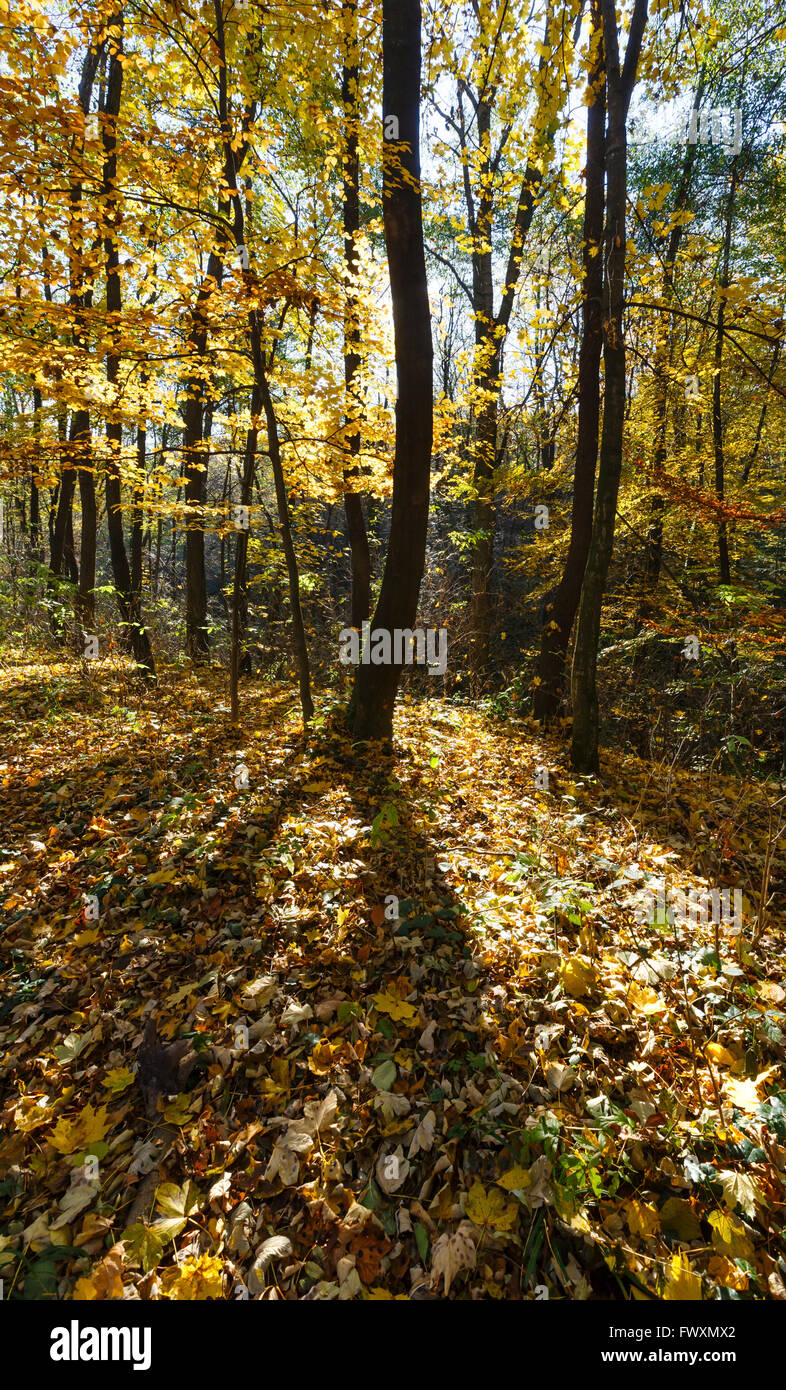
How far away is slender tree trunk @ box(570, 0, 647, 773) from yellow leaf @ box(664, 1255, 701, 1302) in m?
4.33

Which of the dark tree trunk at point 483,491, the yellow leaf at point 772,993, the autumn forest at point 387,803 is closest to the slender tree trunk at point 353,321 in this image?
the autumn forest at point 387,803

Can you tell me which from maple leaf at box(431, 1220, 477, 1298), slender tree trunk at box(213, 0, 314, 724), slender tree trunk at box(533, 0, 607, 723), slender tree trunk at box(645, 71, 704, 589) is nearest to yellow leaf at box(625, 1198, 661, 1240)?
maple leaf at box(431, 1220, 477, 1298)

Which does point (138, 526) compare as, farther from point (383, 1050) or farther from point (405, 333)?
point (383, 1050)

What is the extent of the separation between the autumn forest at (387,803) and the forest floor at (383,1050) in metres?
0.02

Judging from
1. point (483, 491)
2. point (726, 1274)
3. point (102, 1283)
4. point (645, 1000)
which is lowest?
point (102, 1283)

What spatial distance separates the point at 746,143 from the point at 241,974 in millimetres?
15714

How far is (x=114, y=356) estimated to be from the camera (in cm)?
559

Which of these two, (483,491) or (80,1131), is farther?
(483,491)

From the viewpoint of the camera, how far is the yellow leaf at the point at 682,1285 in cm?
181

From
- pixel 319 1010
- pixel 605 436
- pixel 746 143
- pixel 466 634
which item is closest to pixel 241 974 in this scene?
pixel 319 1010

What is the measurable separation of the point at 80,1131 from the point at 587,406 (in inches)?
301

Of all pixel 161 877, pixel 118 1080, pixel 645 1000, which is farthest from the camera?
pixel 161 877

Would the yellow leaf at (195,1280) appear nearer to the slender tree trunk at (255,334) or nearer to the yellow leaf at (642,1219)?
the yellow leaf at (642,1219)

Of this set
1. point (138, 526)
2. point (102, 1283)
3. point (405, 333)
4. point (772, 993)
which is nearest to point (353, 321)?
point (405, 333)
